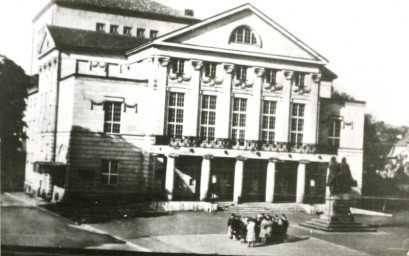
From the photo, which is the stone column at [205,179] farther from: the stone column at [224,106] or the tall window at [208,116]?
the stone column at [224,106]

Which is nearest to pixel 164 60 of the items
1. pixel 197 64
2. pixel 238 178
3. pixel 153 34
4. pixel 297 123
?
pixel 153 34

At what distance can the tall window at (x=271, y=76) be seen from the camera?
994 centimetres

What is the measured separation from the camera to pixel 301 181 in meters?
10.0

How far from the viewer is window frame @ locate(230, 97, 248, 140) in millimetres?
10578

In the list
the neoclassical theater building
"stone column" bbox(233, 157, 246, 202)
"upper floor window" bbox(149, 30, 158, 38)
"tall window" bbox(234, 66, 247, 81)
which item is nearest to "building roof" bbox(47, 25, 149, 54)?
the neoclassical theater building

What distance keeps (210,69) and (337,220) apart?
3952 mm

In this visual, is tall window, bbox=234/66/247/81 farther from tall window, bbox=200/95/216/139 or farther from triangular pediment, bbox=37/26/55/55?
triangular pediment, bbox=37/26/55/55

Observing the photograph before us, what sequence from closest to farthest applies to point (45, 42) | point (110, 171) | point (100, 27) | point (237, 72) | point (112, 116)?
point (112, 116) → point (110, 171) → point (45, 42) → point (100, 27) → point (237, 72)

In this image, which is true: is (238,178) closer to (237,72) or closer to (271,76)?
(271,76)

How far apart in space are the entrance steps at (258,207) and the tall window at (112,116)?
249 centimetres

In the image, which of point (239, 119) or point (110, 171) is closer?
point (110, 171)

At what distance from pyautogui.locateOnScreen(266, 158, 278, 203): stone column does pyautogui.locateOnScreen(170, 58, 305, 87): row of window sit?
1706 mm

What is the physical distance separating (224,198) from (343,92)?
3053mm

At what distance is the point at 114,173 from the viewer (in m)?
8.51
